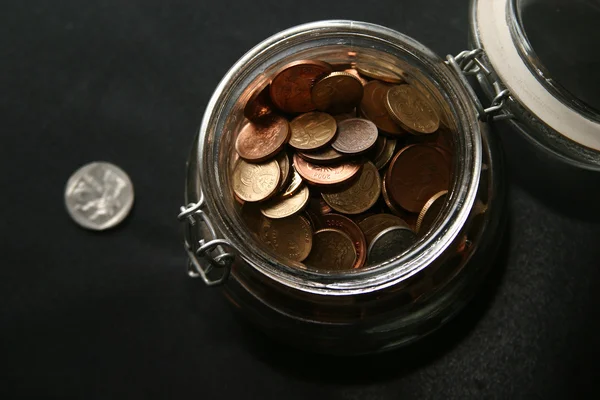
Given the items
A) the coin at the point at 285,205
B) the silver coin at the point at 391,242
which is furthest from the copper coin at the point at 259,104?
the silver coin at the point at 391,242

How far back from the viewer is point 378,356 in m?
0.82

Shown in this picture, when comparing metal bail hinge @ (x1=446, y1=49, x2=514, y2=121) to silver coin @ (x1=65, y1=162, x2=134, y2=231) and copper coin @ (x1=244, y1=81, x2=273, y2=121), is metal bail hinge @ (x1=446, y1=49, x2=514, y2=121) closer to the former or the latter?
copper coin @ (x1=244, y1=81, x2=273, y2=121)

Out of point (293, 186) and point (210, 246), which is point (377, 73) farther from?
point (210, 246)

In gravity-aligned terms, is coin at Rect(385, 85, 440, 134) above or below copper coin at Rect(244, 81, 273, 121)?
below

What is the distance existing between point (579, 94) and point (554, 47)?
0.08 m

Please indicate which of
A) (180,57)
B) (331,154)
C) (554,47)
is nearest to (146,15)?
(180,57)

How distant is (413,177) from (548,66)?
0.82ft

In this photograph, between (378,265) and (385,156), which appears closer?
(378,265)

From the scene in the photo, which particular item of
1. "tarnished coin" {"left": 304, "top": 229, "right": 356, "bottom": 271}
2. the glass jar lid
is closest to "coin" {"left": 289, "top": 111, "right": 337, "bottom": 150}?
"tarnished coin" {"left": 304, "top": 229, "right": 356, "bottom": 271}

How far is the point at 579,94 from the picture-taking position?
2.35ft

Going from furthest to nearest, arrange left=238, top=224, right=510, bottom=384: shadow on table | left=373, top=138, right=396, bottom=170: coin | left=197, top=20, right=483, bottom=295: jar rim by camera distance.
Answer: left=238, top=224, right=510, bottom=384: shadow on table
left=373, top=138, right=396, bottom=170: coin
left=197, top=20, right=483, bottom=295: jar rim

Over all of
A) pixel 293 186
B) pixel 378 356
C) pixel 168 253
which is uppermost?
pixel 293 186

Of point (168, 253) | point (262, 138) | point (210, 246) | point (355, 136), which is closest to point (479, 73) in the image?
point (355, 136)

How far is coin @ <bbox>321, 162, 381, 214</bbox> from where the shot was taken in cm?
67
